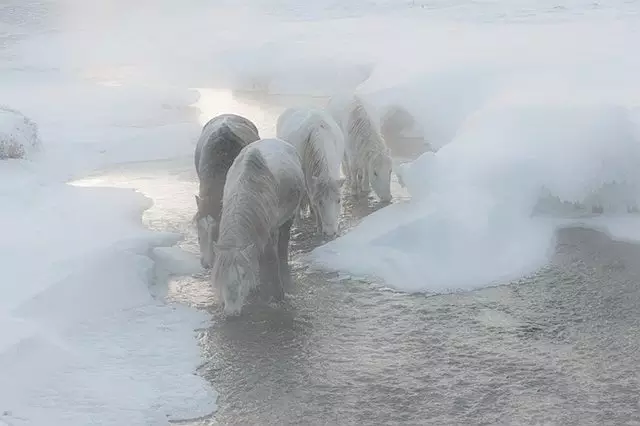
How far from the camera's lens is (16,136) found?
1093 centimetres

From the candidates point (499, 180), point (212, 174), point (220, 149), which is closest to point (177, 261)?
point (212, 174)

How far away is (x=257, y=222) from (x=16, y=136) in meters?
5.92

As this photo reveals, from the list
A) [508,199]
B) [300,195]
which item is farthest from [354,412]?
[508,199]

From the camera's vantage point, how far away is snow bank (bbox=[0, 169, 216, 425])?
5137 mm

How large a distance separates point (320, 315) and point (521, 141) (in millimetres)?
4036

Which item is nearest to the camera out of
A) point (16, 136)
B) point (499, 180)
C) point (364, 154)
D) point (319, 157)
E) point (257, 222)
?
point (257, 222)

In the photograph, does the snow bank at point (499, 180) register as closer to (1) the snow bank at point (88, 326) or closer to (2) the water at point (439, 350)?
(2) the water at point (439, 350)

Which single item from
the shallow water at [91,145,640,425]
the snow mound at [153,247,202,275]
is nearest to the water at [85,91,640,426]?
the shallow water at [91,145,640,425]

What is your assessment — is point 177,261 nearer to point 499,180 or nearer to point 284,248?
point 284,248

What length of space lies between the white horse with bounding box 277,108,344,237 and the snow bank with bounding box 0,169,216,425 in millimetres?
1652

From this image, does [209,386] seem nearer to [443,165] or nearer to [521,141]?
[443,165]

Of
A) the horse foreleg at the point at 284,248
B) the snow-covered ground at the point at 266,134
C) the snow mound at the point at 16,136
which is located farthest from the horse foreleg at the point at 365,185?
the snow mound at the point at 16,136

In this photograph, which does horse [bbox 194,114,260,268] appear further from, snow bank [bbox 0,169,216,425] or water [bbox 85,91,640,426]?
snow bank [bbox 0,169,216,425]

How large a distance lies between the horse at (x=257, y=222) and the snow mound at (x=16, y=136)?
5.12 m
